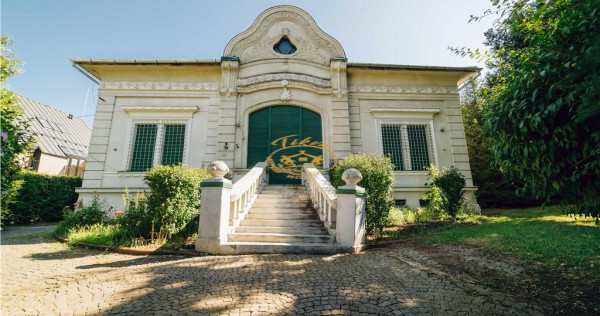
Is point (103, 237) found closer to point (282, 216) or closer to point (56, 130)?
point (282, 216)

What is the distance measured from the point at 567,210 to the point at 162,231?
7.38 metres

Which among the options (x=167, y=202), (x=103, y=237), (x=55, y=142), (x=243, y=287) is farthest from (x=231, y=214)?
(x=55, y=142)

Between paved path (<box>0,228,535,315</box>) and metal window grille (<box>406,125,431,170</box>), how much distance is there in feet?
24.9

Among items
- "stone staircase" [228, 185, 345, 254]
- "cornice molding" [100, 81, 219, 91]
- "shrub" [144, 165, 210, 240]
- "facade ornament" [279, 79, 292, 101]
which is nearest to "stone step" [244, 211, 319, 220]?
"stone staircase" [228, 185, 345, 254]

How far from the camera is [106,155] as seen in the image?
10859 mm

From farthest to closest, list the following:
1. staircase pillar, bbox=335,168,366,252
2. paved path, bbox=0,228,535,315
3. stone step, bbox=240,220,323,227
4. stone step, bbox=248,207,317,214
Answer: stone step, bbox=248,207,317,214 < stone step, bbox=240,220,323,227 < staircase pillar, bbox=335,168,366,252 < paved path, bbox=0,228,535,315

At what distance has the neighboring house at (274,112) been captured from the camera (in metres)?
11.0

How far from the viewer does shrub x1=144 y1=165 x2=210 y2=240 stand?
596 centimetres

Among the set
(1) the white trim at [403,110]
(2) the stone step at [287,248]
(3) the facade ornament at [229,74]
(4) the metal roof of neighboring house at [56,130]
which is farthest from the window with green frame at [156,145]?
(4) the metal roof of neighboring house at [56,130]

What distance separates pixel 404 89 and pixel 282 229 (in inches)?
374

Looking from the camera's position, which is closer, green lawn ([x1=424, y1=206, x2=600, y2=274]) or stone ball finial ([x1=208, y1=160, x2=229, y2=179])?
green lawn ([x1=424, y1=206, x2=600, y2=274])

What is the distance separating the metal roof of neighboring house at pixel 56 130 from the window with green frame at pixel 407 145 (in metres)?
27.8

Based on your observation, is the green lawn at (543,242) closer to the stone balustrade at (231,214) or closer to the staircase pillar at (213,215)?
the stone balustrade at (231,214)

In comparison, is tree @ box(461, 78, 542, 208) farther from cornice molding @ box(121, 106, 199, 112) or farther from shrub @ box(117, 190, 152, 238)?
shrub @ box(117, 190, 152, 238)
